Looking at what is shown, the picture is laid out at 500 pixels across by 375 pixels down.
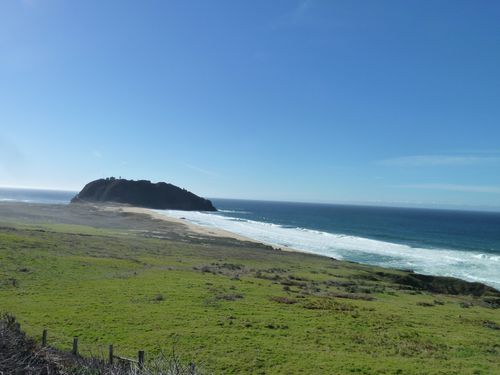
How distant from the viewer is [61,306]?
26.5 metres

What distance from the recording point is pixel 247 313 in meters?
27.7

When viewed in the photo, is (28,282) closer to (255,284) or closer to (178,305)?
(178,305)

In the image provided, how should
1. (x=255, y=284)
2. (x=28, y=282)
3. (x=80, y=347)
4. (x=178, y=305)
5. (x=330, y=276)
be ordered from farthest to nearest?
(x=330, y=276) < (x=255, y=284) < (x=28, y=282) < (x=178, y=305) < (x=80, y=347)

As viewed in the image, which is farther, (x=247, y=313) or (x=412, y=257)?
(x=412, y=257)

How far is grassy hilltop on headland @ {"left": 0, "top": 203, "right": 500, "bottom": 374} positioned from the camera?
20469 mm

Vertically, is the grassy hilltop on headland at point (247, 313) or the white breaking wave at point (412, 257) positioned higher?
the grassy hilltop on headland at point (247, 313)

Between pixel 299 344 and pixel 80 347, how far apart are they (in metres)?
11.0

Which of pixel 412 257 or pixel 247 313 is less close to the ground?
pixel 247 313

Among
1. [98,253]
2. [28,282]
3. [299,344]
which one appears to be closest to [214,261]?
[98,253]

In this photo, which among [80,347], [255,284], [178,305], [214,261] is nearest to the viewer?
[80,347]

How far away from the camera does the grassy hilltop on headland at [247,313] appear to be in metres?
20.5

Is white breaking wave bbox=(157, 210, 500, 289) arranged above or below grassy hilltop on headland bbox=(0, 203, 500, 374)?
below

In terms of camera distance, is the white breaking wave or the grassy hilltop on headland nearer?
the grassy hilltop on headland

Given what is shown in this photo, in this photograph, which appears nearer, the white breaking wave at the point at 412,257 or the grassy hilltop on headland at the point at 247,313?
the grassy hilltop on headland at the point at 247,313
